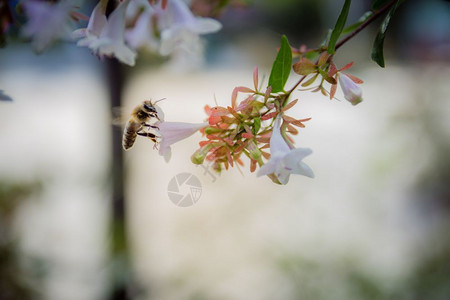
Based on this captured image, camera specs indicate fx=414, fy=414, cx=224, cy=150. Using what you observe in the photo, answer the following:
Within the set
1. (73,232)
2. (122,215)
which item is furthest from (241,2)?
(73,232)

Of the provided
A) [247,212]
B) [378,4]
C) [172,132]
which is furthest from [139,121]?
[247,212]

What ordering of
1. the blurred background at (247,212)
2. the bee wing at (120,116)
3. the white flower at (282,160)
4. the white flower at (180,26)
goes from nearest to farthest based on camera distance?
the white flower at (282,160)
the white flower at (180,26)
the bee wing at (120,116)
the blurred background at (247,212)

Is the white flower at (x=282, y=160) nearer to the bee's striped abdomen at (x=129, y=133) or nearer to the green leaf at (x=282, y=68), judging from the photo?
the green leaf at (x=282, y=68)

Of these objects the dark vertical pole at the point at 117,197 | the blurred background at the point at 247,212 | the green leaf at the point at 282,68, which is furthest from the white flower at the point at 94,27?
the dark vertical pole at the point at 117,197

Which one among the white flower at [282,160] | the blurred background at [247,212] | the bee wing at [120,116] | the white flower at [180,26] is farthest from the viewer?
the blurred background at [247,212]

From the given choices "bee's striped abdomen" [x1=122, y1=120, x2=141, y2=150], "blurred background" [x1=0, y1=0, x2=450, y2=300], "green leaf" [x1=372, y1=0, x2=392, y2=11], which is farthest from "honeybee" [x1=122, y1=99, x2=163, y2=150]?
"blurred background" [x1=0, y1=0, x2=450, y2=300]

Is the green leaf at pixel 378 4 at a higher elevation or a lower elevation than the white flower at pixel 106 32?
higher

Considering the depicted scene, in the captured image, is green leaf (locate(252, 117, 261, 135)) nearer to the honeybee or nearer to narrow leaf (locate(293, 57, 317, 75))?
narrow leaf (locate(293, 57, 317, 75))
